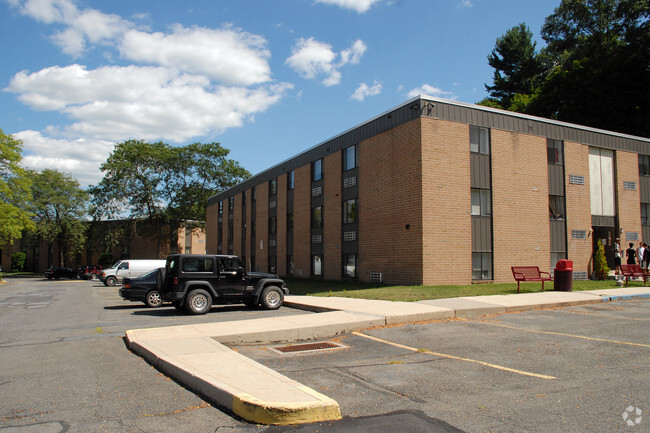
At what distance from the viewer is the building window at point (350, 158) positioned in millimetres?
27266

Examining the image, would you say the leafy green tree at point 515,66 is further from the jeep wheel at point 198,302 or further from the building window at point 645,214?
the jeep wheel at point 198,302

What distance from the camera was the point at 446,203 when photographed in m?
21.8

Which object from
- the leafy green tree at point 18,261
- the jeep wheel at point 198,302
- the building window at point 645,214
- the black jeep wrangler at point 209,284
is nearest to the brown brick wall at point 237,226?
the black jeep wrangler at point 209,284

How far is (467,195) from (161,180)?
156 feet

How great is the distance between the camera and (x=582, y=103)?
46844 millimetres

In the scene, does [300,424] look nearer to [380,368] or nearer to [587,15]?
[380,368]

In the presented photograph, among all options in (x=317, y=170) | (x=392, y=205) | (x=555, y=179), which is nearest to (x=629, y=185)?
(x=555, y=179)

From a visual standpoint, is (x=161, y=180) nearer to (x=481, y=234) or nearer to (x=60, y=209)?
(x=60, y=209)

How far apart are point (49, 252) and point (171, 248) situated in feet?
83.2

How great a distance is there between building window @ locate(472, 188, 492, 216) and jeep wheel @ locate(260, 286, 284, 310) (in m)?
11.8

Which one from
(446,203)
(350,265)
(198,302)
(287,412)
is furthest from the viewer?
(350,265)

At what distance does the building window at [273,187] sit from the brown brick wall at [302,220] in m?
4.21

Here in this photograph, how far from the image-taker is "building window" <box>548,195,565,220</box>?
2473 cm

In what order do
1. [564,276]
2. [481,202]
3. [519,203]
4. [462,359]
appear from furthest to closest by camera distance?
[519,203], [481,202], [564,276], [462,359]
